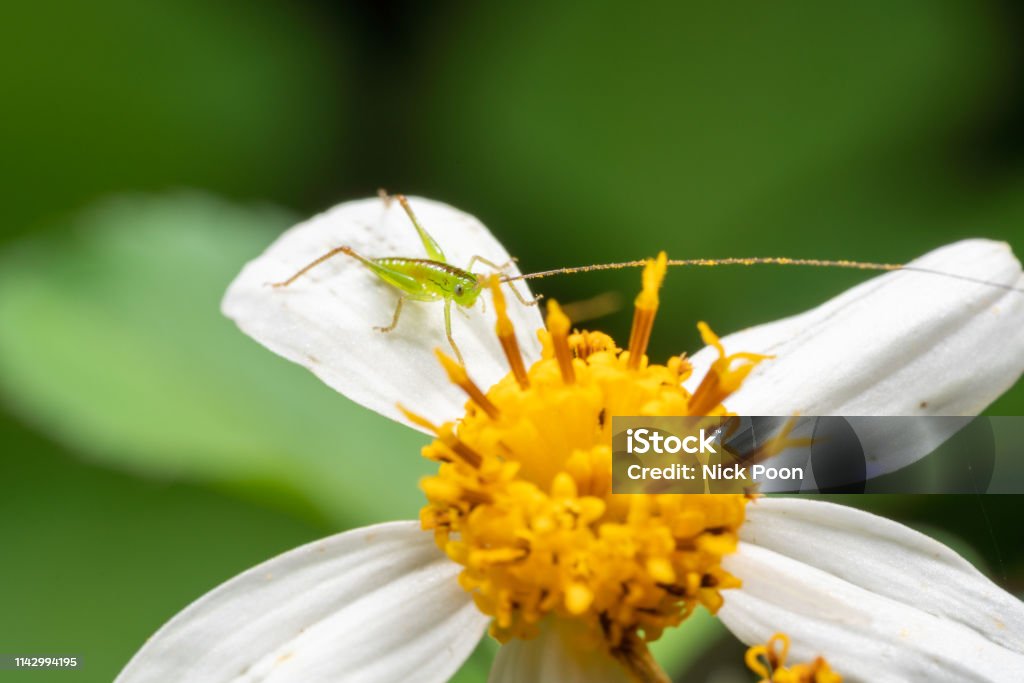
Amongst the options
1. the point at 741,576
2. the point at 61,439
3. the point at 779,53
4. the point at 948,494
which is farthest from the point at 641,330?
the point at 779,53

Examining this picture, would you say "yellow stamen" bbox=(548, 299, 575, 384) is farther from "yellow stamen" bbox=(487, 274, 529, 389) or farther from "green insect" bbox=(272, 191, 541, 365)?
"green insect" bbox=(272, 191, 541, 365)

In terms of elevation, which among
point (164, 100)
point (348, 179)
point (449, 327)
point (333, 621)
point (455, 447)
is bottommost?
point (333, 621)

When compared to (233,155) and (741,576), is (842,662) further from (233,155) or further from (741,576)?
(233,155)

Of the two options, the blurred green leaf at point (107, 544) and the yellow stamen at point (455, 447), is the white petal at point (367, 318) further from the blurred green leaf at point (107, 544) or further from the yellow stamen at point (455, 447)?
the blurred green leaf at point (107, 544)

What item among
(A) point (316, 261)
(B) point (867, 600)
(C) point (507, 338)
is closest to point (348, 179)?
(A) point (316, 261)

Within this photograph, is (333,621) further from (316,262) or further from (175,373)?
(175,373)

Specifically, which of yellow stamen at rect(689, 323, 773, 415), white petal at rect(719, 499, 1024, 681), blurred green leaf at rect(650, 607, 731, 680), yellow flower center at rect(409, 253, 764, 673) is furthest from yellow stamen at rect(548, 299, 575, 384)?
blurred green leaf at rect(650, 607, 731, 680)
